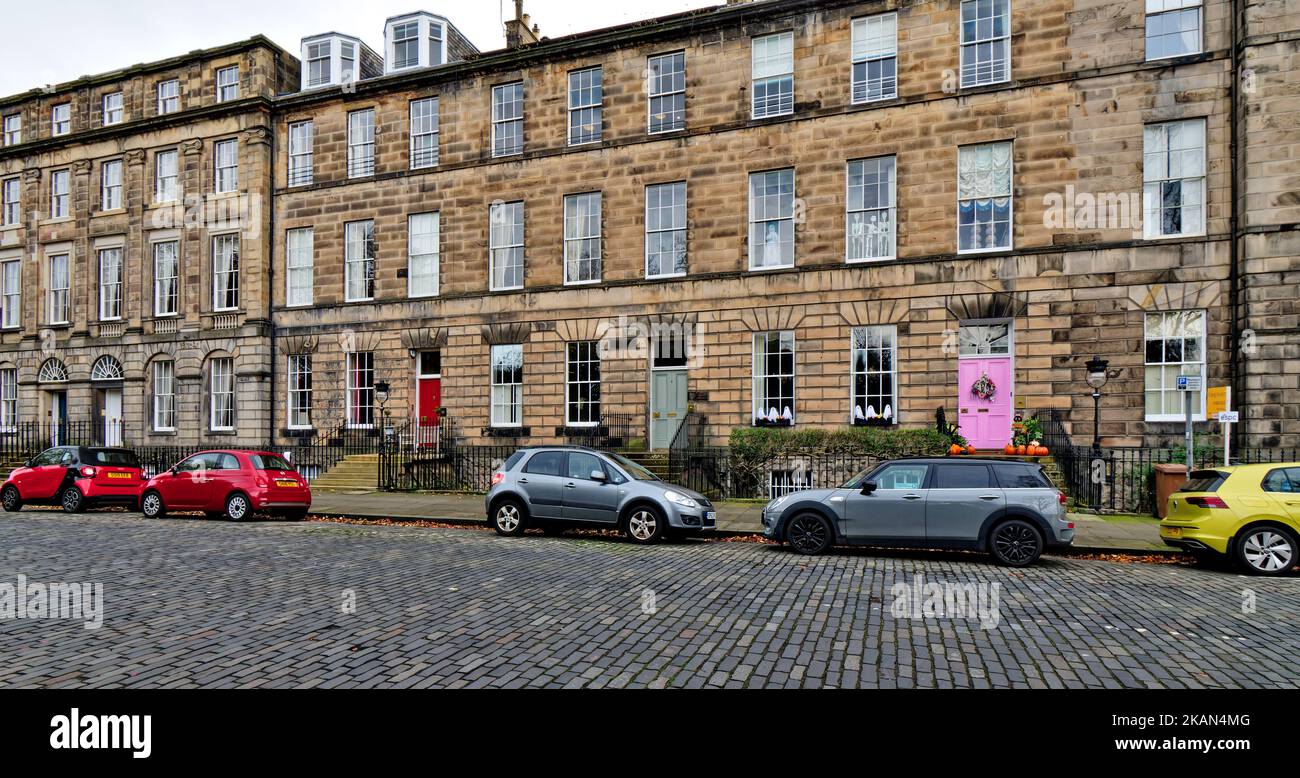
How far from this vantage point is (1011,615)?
24.9ft

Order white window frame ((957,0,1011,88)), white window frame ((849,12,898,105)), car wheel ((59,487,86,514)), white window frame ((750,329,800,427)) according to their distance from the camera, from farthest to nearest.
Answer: white window frame ((750,329,800,427)), white window frame ((849,12,898,105)), white window frame ((957,0,1011,88)), car wheel ((59,487,86,514))

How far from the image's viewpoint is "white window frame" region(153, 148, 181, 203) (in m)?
29.7

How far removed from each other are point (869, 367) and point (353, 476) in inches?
618

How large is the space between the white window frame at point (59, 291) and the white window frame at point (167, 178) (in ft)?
18.3

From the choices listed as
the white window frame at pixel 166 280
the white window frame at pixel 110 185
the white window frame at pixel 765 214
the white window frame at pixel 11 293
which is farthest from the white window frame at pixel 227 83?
the white window frame at pixel 765 214

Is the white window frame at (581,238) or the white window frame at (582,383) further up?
the white window frame at (581,238)

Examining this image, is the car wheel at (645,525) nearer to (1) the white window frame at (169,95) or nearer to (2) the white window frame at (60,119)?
(1) the white window frame at (169,95)

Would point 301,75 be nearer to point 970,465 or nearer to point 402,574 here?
point 402,574

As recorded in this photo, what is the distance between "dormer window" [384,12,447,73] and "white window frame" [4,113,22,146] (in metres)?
18.7

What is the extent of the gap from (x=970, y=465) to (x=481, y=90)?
20.3 meters

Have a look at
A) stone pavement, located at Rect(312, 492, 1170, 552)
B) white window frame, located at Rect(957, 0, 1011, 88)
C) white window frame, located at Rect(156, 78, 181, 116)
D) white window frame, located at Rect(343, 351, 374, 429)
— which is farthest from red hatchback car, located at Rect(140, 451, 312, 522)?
white window frame, located at Rect(957, 0, 1011, 88)

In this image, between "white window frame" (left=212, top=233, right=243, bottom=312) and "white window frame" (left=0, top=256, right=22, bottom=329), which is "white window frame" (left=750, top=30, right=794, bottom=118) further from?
"white window frame" (left=0, top=256, right=22, bottom=329)

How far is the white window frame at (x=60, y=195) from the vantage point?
105 feet
